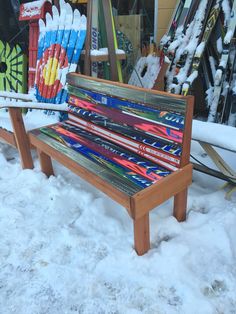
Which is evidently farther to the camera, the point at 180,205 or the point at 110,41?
the point at 110,41

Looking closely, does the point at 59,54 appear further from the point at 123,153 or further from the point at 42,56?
the point at 123,153

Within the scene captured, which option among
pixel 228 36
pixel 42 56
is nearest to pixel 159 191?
pixel 228 36

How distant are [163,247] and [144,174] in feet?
1.34

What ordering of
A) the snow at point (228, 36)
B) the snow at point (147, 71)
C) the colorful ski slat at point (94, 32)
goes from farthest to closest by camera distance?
the snow at point (147, 71)
the colorful ski slat at point (94, 32)
the snow at point (228, 36)

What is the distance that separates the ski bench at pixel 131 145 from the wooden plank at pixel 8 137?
1.02 ft

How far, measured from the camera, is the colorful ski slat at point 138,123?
152cm

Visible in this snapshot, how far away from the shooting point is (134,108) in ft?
5.63

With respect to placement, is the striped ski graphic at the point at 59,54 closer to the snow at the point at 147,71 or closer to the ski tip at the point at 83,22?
the ski tip at the point at 83,22

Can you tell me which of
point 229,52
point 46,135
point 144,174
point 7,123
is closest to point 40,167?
point 46,135

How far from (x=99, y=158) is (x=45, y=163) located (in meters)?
0.67

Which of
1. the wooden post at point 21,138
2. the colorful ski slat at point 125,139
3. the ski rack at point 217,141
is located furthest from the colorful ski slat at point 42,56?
the ski rack at point 217,141

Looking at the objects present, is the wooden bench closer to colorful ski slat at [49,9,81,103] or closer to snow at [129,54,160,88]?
colorful ski slat at [49,9,81,103]

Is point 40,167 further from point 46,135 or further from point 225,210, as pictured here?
point 225,210

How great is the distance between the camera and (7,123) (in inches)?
103
